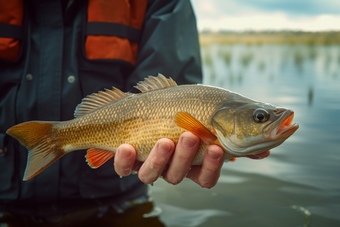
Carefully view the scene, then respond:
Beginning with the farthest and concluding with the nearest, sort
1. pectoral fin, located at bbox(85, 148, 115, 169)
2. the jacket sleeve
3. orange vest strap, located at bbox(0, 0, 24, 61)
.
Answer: the jacket sleeve < orange vest strap, located at bbox(0, 0, 24, 61) < pectoral fin, located at bbox(85, 148, 115, 169)

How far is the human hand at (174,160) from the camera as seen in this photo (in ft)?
5.91

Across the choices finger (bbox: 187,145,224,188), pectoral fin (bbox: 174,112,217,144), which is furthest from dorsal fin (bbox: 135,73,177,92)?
finger (bbox: 187,145,224,188)

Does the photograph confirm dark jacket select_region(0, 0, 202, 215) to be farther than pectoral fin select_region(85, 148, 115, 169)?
Yes

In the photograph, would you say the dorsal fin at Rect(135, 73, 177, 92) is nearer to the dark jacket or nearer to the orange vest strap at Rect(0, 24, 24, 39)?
the dark jacket


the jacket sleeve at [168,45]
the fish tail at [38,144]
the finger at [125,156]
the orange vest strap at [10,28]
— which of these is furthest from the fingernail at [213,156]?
the orange vest strap at [10,28]

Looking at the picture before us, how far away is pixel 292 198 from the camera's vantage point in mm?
4051

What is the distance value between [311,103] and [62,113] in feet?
25.2

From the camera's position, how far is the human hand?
1.80 metres

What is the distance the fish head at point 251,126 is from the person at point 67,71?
1135 mm

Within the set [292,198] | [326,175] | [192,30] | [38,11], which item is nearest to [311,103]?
[326,175]

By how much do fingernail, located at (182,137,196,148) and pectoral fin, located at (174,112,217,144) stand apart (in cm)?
5

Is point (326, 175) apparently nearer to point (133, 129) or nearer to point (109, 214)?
point (109, 214)

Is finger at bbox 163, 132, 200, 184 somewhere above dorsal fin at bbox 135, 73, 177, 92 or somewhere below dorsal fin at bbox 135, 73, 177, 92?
below

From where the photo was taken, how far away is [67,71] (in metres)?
2.58
